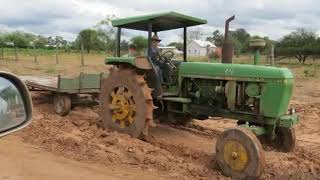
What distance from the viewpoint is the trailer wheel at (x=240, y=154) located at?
6531 mm

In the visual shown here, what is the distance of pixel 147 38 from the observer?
354 inches

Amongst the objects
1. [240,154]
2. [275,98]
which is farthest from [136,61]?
[240,154]

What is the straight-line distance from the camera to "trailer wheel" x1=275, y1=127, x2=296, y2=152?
8.00 metres

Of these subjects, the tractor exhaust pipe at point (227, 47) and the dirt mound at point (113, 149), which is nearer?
the dirt mound at point (113, 149)

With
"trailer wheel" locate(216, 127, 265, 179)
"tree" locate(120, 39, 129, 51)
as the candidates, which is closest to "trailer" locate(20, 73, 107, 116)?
"tree" locate(120, 39, 129, 51)

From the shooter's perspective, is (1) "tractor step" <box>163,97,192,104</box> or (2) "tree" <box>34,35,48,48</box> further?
(2) "tree" <box>34,35,48,48</box>

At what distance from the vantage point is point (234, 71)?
789 centimetres

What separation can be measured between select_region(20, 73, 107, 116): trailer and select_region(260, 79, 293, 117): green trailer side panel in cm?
471

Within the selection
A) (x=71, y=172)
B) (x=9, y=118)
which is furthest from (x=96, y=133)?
(x=9, y=118)

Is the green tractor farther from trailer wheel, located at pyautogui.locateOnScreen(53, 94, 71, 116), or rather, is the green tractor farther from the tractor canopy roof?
trailer wheel, located at pyautogui.locateOnScreen(53, 94, 71, 116)

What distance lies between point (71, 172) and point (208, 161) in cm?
204

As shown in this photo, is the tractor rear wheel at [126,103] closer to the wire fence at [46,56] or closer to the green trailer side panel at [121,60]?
the green trailer side panel at [121,60]

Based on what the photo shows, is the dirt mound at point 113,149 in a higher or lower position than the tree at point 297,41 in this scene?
lower

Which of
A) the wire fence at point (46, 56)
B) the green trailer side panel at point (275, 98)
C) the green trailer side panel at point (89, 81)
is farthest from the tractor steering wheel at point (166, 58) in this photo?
the wire fence at point (46, 56)
